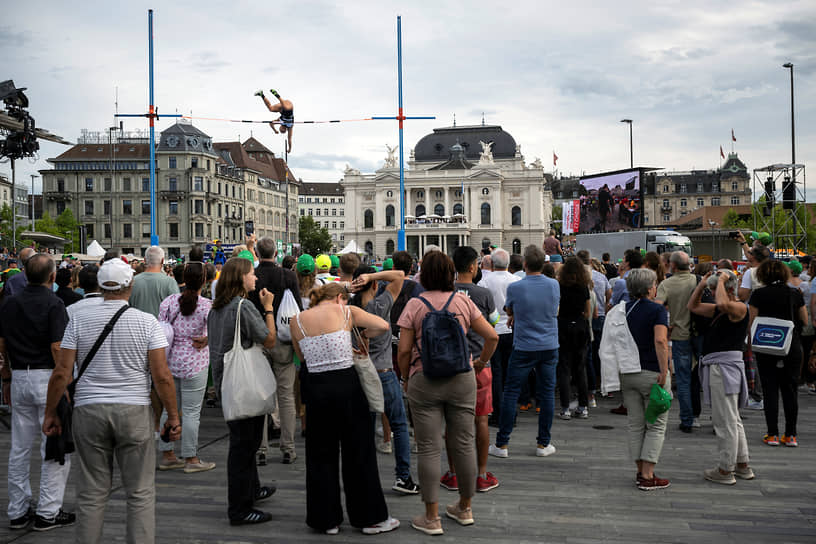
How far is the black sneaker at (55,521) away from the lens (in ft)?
15.4

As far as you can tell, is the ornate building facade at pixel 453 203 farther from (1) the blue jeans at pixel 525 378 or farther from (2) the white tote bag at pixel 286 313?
(2) the white tote bag at pixel 286 313

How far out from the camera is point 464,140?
10931cm

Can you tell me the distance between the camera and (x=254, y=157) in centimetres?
9719

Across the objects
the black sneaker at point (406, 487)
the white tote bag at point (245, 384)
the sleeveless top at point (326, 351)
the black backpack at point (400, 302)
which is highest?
the black backpack at point (400, 302)

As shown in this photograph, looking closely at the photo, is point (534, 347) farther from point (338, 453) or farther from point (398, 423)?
point (338, 453)

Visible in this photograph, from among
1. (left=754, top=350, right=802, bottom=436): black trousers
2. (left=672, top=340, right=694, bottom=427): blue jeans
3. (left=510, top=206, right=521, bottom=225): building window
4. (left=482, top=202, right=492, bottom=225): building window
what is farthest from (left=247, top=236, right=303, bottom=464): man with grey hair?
(left=510, top=206, right=521, bottom=225): building window

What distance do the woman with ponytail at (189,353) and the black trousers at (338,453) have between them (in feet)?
6.58

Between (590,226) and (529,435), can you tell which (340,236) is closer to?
(590,226)

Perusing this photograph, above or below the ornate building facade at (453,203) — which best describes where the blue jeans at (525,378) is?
below

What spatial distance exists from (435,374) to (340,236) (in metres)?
141

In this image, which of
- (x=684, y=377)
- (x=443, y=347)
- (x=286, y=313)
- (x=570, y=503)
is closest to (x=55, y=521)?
(x=286, y=313)

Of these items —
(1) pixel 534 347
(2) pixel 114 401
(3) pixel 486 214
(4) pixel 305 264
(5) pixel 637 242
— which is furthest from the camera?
(3) pixel 486 214

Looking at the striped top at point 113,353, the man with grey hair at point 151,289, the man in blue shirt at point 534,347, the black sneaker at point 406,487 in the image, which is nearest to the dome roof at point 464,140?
the man with grey hair at point 151,289

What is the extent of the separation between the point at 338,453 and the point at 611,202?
3684 centimetres
